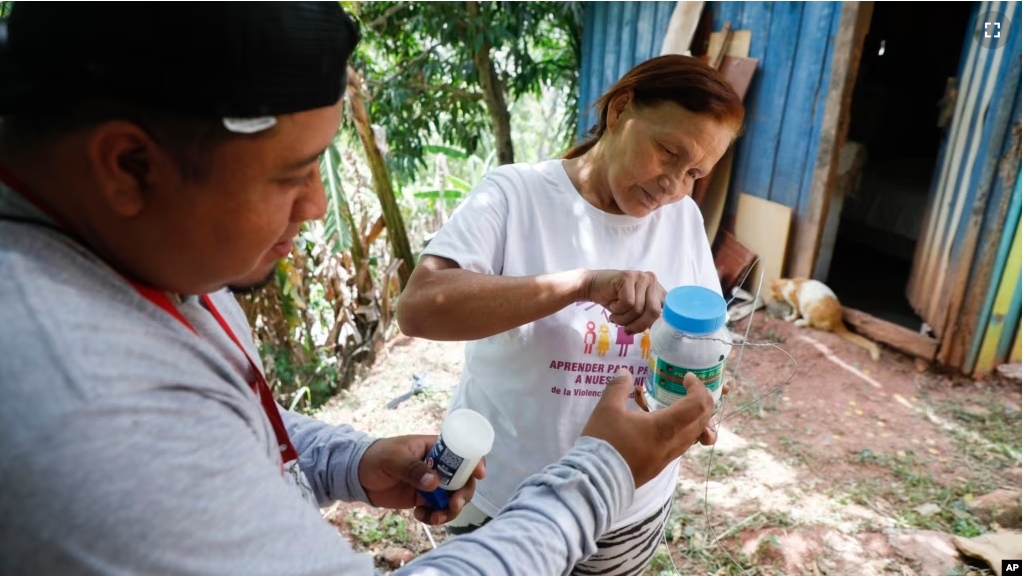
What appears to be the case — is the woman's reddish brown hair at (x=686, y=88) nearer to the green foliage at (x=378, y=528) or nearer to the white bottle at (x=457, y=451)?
the white bottle at (x=457, y=451)

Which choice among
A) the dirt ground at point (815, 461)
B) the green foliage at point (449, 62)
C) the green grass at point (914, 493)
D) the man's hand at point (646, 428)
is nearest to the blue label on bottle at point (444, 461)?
the man's hand at point (646, 428)

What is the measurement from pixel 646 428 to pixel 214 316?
706 mm

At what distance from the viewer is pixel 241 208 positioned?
Result: 2.27 ft

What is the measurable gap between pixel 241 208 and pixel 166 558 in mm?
362

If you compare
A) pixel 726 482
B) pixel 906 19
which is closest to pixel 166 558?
pixel 726 482

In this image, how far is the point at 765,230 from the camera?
17.4ft

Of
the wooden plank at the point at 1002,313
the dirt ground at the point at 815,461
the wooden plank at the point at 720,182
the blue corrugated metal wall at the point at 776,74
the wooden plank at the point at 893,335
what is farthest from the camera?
the wooden plank at the point at 720,182

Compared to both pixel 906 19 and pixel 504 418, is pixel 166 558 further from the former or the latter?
pixel 906 19

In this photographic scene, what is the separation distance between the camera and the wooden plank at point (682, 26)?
17.2 feet

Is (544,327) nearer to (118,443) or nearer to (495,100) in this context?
(118,443)

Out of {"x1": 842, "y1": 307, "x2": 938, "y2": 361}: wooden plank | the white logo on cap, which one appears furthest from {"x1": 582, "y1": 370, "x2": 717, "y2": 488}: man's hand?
{"x1": 842, "y1": 307, "x2": 938, "y2": 361}: wooden plank

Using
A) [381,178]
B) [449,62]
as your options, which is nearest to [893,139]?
[449,62]

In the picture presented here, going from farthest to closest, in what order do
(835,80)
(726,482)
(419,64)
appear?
1. (419,64)
2. (835,80)
3. (726,482)

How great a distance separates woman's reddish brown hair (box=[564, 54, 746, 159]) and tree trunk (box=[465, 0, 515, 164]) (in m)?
4.58
